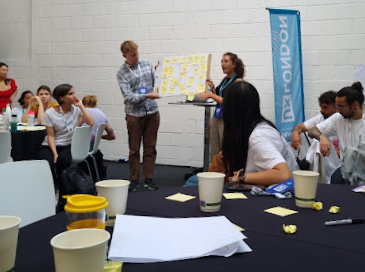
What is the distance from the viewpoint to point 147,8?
18.1ft

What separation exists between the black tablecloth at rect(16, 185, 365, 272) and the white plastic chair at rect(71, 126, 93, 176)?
7.34 feet

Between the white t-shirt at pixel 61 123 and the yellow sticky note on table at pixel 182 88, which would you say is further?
the yellow sticky note on table at pixel 182 88

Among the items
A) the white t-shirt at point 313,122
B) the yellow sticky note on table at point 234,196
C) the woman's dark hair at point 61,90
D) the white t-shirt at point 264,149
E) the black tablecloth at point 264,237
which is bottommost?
the black tablecloth at point 264,237

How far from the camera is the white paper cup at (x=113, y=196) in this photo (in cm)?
111

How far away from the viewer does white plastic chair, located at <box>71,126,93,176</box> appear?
3.55 m

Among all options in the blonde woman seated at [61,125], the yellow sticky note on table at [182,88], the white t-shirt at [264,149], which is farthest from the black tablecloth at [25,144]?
the white t-shirt at [264,149]

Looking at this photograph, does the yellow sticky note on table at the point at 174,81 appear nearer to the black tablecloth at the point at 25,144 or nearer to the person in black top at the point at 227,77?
the person in black top at the point at 227,77

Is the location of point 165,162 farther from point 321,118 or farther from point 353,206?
point 353,206

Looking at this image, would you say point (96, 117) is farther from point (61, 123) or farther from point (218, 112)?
point (218, 112)

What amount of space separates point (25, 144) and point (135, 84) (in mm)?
1268

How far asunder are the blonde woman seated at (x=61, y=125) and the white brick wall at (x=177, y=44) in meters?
1.79

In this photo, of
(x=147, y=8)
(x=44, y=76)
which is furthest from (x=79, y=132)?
(x=44, y=76)

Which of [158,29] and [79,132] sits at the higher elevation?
[158,29]

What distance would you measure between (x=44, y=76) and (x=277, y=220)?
5685mm
